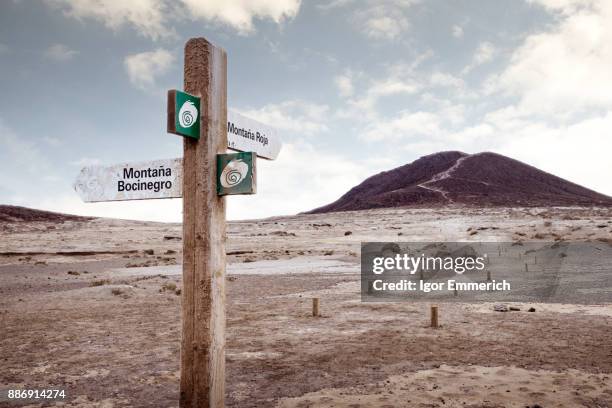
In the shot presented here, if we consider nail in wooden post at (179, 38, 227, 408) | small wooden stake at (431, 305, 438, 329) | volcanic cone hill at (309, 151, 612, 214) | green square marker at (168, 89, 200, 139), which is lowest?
small wooden stake at (431, 305, 438, 329)

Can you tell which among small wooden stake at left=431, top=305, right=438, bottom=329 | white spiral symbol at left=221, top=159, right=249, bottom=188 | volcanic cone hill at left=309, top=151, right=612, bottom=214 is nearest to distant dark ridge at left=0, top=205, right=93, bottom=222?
volcanic cone hill at left=309, top=151, right=612, bottom=214

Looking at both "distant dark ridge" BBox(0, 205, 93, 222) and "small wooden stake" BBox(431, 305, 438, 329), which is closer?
"small wooden stake" BBox(431, 305, 438, 329)

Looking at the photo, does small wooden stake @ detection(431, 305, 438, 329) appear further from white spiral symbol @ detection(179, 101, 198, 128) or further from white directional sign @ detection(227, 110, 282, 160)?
white spiral symbol @ detection(179, 101, 198, 128)

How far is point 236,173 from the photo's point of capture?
4.25m

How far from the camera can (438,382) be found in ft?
21.8

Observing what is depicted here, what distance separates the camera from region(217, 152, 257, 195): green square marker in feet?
13.8

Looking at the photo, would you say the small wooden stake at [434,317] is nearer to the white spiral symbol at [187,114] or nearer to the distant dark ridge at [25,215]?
the white spiral symbol at [187,114]

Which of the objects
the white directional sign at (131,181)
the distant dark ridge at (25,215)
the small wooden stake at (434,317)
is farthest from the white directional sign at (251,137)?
the distant dark ridge at (25,215)

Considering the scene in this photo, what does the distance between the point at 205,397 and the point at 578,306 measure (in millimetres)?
11754

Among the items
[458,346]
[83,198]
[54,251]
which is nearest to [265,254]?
[54,251]

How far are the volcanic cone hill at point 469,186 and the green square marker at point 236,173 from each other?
99.6 meters

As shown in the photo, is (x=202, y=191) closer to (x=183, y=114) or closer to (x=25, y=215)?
(x=183, y=114)

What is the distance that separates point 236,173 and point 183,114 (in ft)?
2.19

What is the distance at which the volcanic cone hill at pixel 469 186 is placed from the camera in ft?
351
